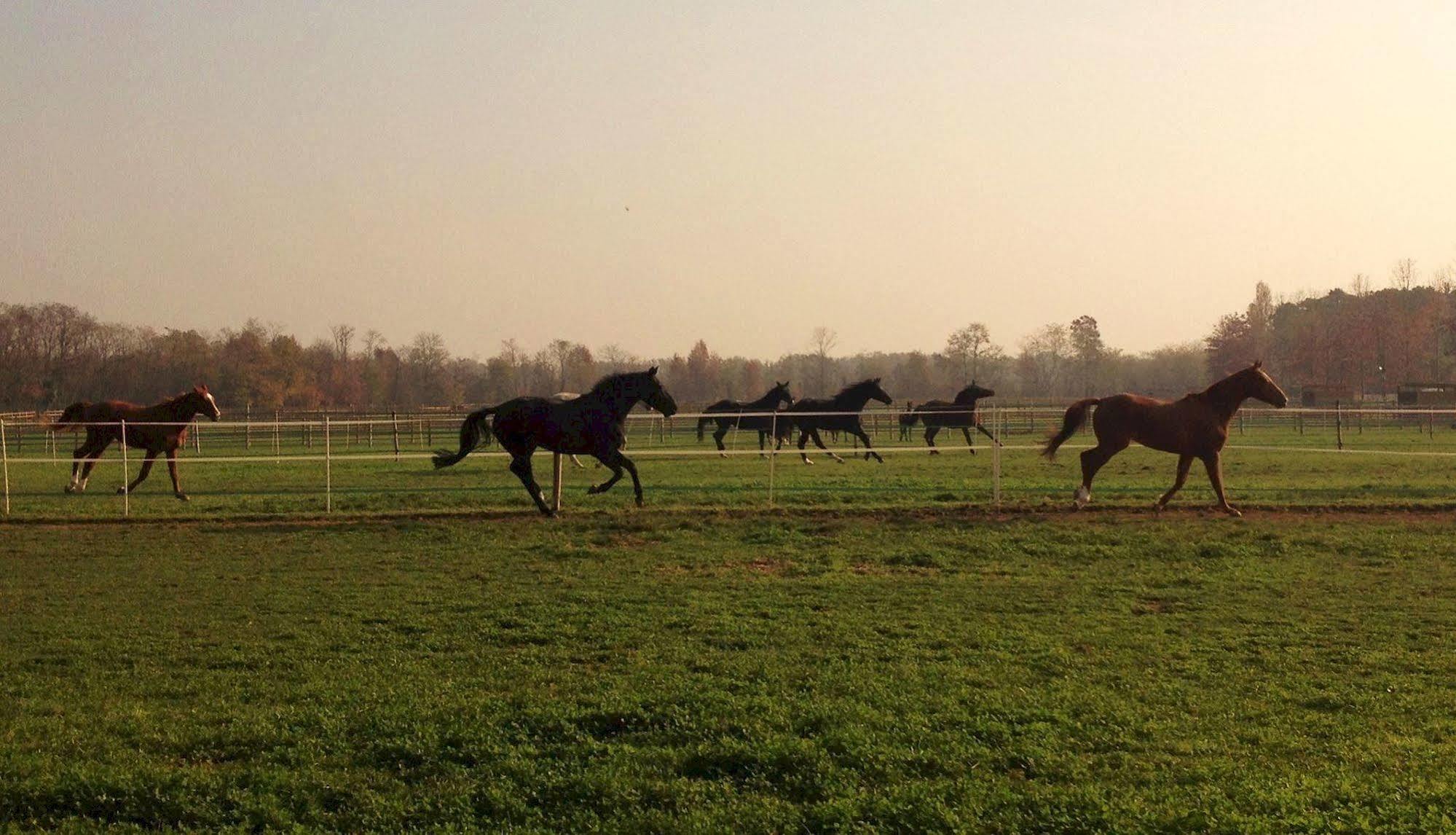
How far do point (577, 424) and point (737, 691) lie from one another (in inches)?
346

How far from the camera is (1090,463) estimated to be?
14617 mm

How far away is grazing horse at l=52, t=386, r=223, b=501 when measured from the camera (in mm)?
17156

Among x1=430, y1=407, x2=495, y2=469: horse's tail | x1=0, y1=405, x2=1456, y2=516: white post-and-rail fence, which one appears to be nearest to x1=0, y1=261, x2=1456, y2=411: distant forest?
x1=0, y1=405, x2=1456, y2=516: white post-and-rail fence

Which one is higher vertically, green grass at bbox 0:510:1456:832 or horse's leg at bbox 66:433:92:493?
horse's leg at bbox 66:433:92:493

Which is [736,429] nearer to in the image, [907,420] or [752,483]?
[752,483]

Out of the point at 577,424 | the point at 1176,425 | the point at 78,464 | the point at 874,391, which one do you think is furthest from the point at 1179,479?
the point at 78,464

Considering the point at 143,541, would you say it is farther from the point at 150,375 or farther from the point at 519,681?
the point at 150,375

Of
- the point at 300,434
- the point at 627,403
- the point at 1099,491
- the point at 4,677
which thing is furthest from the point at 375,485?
the point at 300,434

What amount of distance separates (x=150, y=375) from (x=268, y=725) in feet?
227

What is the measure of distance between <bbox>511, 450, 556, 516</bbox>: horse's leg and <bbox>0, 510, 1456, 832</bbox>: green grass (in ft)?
10.7

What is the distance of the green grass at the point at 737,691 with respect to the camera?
4387 mm

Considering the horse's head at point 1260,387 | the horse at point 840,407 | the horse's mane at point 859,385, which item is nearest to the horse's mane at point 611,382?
the horse's head at point 1260,387

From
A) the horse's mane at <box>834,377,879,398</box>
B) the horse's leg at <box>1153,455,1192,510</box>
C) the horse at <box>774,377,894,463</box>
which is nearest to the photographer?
the horse's leg at <box>1153,455,1192,510</box>

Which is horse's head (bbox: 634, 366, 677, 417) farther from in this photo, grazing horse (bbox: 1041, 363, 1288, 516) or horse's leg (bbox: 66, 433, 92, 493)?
horse's leg (bbox: 66, 433, 92, 493)
